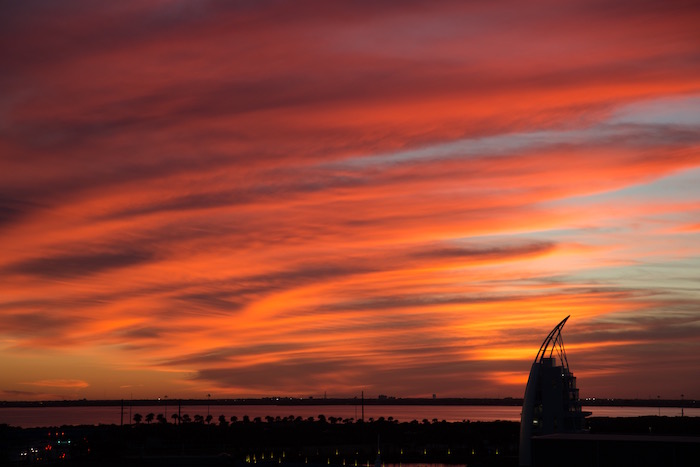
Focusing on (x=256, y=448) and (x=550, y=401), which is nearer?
(x=550, y=401)

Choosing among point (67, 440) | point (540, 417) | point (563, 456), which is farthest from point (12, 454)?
point (563, 456)

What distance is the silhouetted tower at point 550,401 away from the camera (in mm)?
72812

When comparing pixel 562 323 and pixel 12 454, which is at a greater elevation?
pixel 562 323

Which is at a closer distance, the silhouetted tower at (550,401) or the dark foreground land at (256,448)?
the silhouetted tower at (550,401)

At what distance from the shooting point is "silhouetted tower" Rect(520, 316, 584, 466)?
239ft

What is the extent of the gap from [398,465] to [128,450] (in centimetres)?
3778

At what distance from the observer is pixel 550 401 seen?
243ft

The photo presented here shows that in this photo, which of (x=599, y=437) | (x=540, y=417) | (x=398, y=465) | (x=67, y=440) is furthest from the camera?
(x=67, y=440)

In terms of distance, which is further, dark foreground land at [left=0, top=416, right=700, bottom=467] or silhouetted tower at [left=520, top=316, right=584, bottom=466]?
dark foreground land at [left=0, top=416, right=700, bottom=467]

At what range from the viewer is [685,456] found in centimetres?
5391

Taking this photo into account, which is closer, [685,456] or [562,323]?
[685,456]

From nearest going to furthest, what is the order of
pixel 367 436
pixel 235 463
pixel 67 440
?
1. pixel 235 463
2. pixel 67 440
3. pixel 367 436

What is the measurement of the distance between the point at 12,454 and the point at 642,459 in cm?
8732

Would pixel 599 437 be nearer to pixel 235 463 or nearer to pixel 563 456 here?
pixel 563 456
